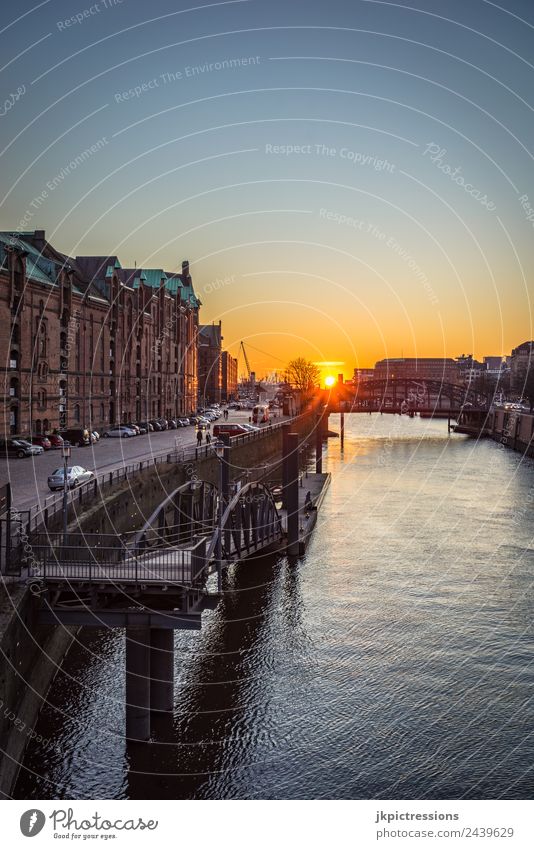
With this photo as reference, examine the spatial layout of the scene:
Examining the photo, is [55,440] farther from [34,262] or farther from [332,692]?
[332,692]

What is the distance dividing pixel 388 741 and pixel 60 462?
95.4 feet

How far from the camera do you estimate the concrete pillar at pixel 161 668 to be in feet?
63.6

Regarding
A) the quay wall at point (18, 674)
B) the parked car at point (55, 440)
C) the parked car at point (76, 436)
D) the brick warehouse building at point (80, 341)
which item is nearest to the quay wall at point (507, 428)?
the brick warehouse building at point (80, 341)

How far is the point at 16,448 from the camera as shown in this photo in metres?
47.1

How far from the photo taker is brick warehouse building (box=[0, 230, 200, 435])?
51406mm

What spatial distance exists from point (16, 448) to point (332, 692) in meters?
30.6

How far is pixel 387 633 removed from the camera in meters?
27.2

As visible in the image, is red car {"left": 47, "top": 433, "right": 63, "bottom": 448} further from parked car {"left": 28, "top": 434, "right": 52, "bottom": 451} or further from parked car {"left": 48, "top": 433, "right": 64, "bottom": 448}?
parked car {"left": 28, "top": 434, "right": 52, "bottom": 451}

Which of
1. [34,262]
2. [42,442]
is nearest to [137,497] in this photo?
[42,442]

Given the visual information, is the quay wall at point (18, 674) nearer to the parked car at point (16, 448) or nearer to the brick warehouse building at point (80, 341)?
the parked car at point (16, 448)

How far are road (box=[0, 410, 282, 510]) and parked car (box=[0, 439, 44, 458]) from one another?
46cm

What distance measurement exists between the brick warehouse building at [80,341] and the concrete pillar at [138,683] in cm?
3345

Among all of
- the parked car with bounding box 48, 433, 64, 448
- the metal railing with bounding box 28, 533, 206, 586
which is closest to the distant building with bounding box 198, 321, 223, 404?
the parked car with bounding box 48, 433, 64, 448
